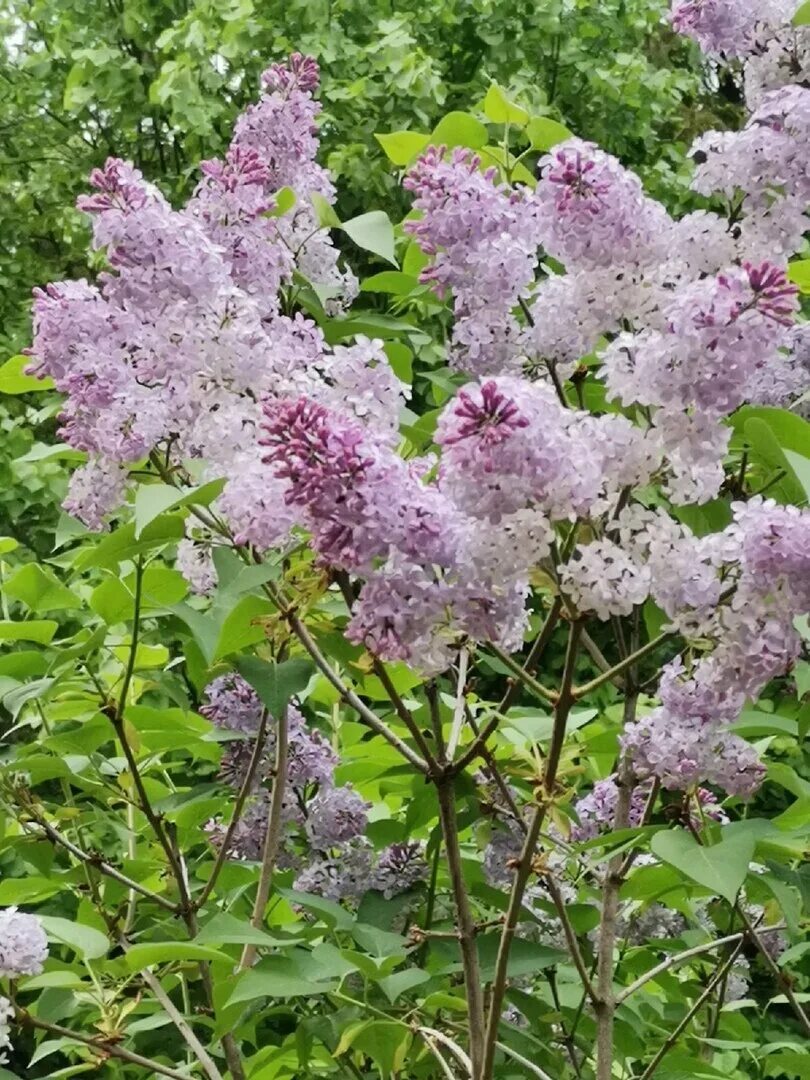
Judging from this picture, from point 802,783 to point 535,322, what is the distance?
1.42ft

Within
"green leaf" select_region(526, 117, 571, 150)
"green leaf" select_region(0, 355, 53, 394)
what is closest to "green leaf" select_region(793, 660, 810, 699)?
"green leaf" select_region(526, 117, 571, 150)

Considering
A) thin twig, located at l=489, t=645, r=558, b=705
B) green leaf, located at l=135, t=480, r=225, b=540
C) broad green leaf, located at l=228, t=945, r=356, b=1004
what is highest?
green leaf, located at l=135, t=480, r=225, b=540

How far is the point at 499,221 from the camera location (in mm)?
937

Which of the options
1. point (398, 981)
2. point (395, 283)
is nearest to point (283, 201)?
point (395, 283)

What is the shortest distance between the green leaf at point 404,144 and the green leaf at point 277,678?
45 cm

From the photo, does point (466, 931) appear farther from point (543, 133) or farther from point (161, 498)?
point (543, 133)

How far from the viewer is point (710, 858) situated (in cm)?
85

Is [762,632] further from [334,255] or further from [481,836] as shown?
[334,255]

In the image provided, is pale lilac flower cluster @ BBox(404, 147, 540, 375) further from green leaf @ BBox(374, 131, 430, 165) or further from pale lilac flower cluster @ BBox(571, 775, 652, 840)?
pale lilac flower cluster @ BBox(571, 775, 652, 840)

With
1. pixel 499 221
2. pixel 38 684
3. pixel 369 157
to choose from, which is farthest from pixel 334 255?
pixel 369 157

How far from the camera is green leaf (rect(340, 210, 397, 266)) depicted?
1070mm

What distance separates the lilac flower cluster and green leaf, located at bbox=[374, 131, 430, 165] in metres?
0.47

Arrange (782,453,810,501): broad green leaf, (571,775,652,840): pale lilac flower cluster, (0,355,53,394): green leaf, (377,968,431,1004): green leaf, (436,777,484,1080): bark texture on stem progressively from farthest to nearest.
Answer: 1. (571,775,652,840): pale lilac flower cluster
2. (0,355,53,394): green leaf
3. (377,968,431,1004): green leaf
4. (436,777,484,1080): bark texture on stem
5. (782,453,810,501): broad green leaf

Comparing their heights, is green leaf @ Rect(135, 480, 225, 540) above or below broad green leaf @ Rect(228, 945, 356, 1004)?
above
